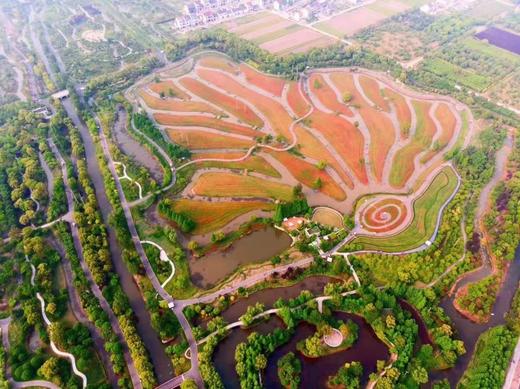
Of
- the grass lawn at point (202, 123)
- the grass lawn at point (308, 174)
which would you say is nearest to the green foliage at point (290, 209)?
the grass lawn at point (308, 174)

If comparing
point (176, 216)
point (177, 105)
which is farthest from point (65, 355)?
point (177, 105)

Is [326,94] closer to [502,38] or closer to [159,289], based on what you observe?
[159,289]

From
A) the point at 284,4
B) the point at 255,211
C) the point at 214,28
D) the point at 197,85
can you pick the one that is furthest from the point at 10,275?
the point at 284,4

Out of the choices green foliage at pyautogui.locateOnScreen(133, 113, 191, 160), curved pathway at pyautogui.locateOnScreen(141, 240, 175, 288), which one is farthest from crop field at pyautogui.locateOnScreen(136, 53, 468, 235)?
curved pathway at pyautogui.locateOnScreen(141, 240, 175, 288)

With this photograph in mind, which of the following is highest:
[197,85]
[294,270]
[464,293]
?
[197,85]

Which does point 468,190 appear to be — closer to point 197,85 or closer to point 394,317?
point 394,317
